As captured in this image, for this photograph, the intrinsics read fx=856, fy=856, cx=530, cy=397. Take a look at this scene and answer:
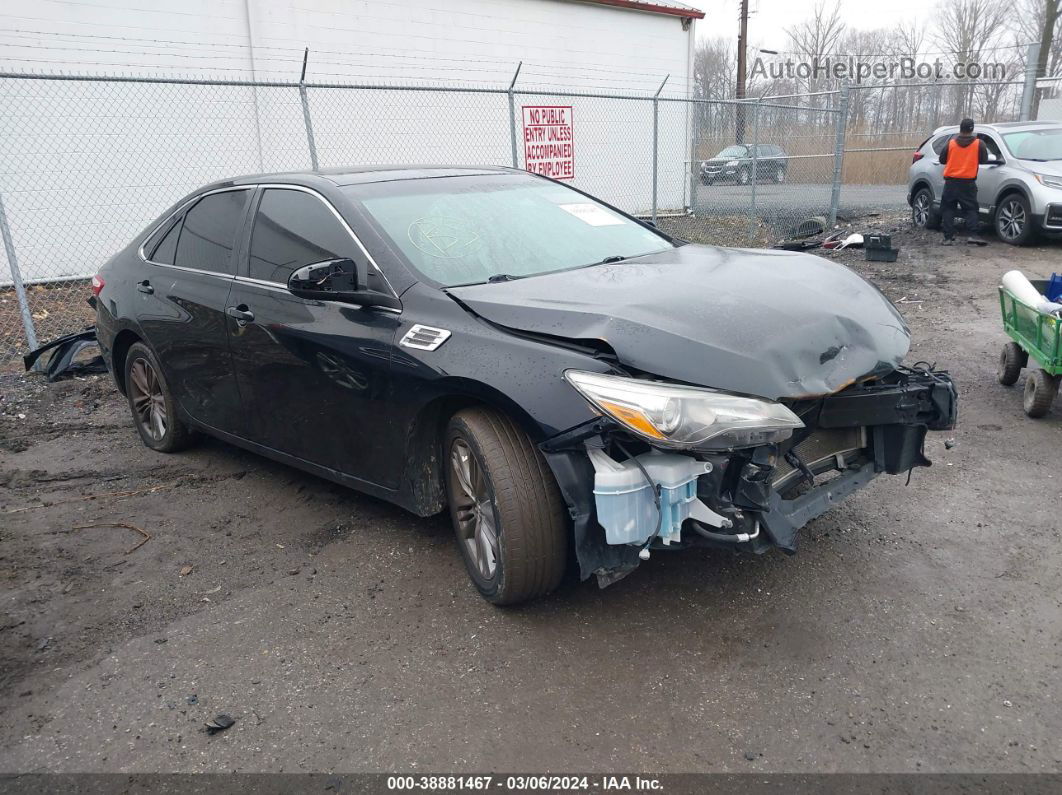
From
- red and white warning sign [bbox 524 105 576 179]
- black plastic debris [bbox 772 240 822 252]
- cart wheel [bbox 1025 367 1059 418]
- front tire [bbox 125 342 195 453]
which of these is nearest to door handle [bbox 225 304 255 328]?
front tire [bbox 125 342 195 453]

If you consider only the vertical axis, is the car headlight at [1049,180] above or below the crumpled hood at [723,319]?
below

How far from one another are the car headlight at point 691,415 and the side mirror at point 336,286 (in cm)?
116

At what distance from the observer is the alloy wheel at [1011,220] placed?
38.7 feet

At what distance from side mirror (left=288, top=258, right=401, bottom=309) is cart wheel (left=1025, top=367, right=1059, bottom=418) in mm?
3983

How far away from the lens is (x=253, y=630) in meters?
3.34

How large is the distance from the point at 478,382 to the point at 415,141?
39.9 ft

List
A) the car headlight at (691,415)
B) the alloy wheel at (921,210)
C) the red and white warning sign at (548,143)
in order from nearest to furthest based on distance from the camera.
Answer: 1. the car headlight at (691,415)
2. the red and white warning sign at (548,143)
3. the alloy wheel at (921,210)

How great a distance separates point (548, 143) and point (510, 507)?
11.5 meters

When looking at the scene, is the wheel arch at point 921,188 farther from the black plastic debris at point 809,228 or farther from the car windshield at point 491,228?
the car windshield at point 491,228

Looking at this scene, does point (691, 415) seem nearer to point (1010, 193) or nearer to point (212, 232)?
point (212, 232)

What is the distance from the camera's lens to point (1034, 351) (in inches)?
199

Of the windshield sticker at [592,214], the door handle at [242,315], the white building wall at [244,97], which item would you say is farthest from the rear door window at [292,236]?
the white building wall at [244,97]

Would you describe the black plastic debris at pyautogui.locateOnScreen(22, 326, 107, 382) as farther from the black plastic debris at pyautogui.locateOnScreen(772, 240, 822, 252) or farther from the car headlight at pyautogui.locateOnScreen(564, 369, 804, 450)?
the black plastic debris at pyautogui.locateOnScreen(772, 240, 822, 252)

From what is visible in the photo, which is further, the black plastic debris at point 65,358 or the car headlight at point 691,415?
the black plastic debris at point 65,358
